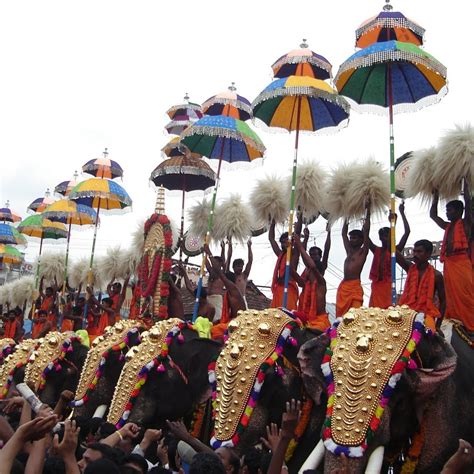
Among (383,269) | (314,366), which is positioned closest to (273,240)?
(383,269)

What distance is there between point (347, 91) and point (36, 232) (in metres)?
11.7

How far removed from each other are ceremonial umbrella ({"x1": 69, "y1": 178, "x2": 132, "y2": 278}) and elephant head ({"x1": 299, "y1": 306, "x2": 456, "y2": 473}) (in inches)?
309

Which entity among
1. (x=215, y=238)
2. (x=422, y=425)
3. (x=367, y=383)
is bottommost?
(x=422, y=425)

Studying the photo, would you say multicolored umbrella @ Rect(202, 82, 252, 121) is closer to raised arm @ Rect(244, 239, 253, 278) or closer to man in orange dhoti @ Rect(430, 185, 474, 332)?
raised arm @ Rect(244, 239, 253, 278)

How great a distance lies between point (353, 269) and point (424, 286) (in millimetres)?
1210

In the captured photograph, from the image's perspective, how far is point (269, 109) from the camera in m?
8.67

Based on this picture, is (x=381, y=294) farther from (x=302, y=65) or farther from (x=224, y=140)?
(x=224, y=140)

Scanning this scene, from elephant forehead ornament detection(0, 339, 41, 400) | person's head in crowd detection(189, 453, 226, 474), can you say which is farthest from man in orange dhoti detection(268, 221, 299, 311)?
Answer: person's head in crowd detection(189, 453, 226, 474)

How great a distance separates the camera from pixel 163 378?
22.1ft

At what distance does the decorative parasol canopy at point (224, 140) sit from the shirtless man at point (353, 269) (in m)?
2.40

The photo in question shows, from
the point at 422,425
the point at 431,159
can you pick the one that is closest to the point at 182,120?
the point at 431,159

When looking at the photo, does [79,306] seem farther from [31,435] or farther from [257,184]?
[31,435]

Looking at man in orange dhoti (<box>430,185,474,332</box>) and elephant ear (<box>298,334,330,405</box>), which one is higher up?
man in orange dhoti (<box>430,185,474,332</box>)

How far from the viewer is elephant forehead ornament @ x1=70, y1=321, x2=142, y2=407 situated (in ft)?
24.5
